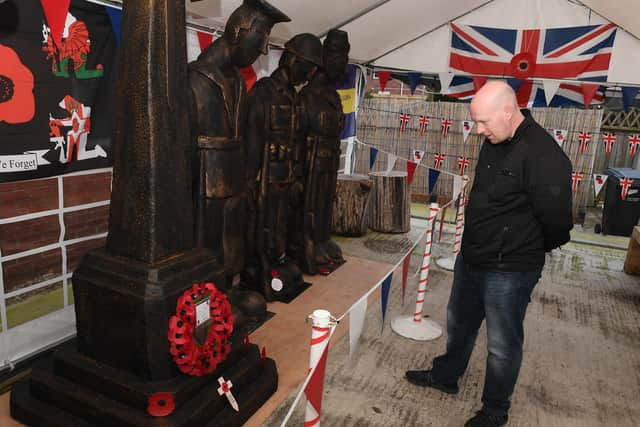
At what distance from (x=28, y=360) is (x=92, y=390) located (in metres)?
0.83

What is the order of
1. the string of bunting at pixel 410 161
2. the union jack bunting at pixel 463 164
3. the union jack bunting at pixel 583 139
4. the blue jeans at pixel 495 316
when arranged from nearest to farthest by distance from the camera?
the blue jeans at pixel 495 316
the string of bunting at pixel 410 161
the union jack bunting at pixel 583 139
the union jack bunting at pixel 463 164

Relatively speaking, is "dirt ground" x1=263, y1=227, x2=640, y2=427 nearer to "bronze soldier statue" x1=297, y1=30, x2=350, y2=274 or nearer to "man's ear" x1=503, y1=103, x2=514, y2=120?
"bronze soldier statue" x1=297, y1=30, x2=350, y2=274

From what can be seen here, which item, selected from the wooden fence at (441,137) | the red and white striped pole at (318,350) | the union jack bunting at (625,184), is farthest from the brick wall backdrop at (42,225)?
the union jack bunting at (625,184)

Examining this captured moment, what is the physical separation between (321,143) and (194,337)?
7.26ft

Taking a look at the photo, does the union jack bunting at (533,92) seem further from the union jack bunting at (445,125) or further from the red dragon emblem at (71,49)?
the red dragon emblem at (71,49)

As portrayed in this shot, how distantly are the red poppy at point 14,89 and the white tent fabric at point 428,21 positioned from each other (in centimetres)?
129

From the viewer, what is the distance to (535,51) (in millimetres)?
4828

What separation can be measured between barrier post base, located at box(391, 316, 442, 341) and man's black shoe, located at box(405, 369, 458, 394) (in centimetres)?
47

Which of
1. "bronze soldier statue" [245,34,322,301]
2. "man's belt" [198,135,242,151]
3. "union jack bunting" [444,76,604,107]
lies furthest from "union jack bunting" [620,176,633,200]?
"man's belt" [198,135,242,151]

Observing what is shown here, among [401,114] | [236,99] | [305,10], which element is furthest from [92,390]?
[401,114]

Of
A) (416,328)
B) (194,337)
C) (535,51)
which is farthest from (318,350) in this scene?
(535,51)

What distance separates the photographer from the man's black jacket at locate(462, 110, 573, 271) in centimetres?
175

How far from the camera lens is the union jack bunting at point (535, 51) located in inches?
180

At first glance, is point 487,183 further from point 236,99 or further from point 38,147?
point 38,147
